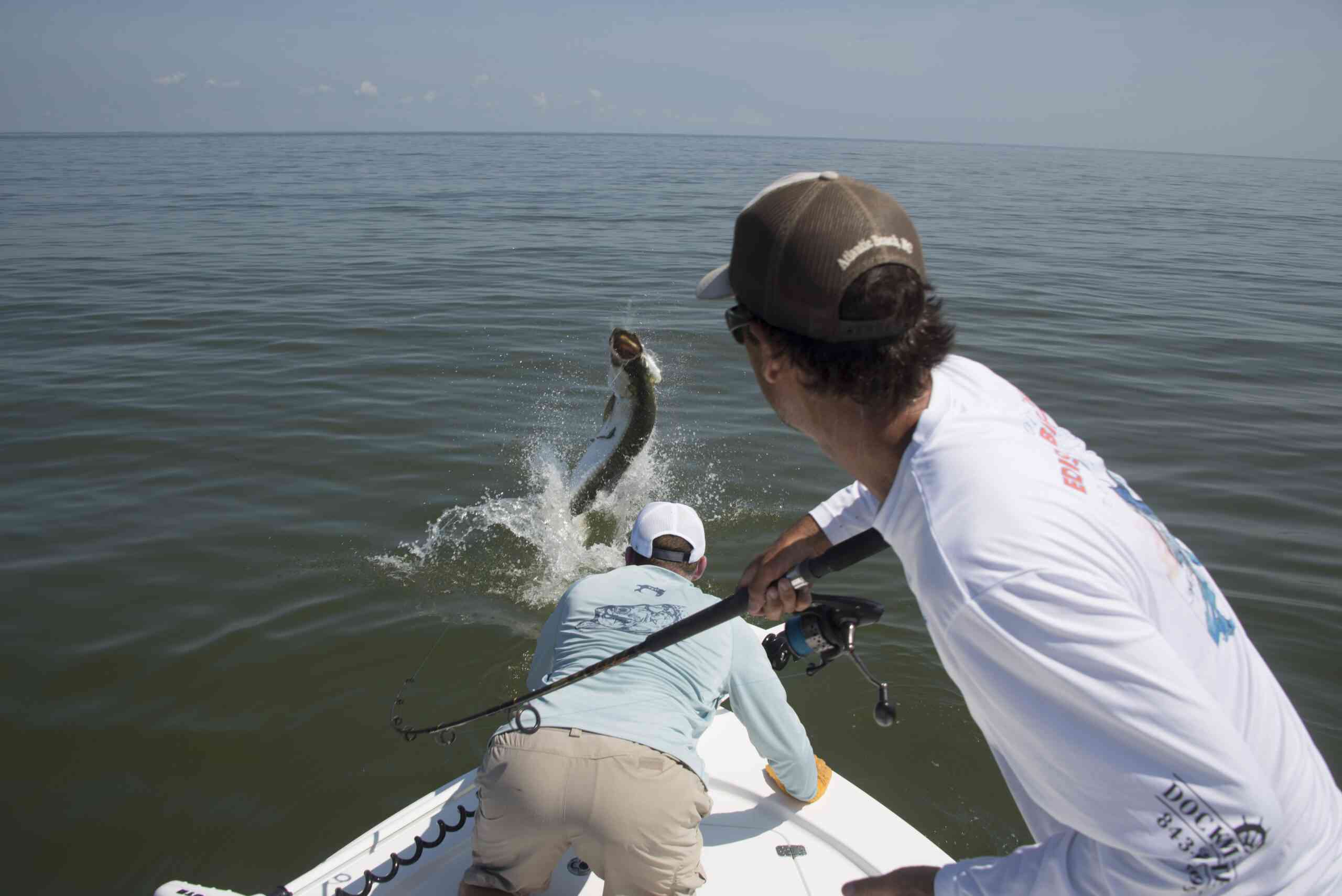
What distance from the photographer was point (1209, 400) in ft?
34.7

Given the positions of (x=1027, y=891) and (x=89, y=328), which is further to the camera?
(x=89, y=328)

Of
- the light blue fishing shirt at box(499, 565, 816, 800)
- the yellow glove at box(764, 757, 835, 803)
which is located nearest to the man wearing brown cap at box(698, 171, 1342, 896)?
the light blue fishing shirt at box(499, 565, 816, 800)

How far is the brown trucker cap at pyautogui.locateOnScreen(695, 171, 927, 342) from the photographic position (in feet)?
4.97

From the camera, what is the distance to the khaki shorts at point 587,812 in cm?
276

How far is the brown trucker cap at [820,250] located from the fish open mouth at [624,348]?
4.94m

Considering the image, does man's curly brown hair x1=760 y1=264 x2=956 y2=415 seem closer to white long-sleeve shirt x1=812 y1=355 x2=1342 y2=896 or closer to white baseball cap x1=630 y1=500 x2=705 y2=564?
white long-sleeve shirt x1=812 y1=355 x2=1342 y2=896

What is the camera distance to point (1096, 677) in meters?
1.25

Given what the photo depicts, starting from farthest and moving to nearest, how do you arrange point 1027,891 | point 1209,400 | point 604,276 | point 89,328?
point 604,276
point 89,328
point 1209,400
point 1027,891

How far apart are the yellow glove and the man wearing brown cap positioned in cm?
193

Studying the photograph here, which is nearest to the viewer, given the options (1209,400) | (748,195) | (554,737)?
(554,737)

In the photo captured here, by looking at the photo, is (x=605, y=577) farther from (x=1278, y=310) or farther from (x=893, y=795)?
(x=1278, y=310)

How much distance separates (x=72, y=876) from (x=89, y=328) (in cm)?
1055

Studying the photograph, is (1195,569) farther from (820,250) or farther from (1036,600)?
(820,250)

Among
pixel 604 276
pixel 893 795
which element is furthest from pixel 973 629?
pixel 604 276
